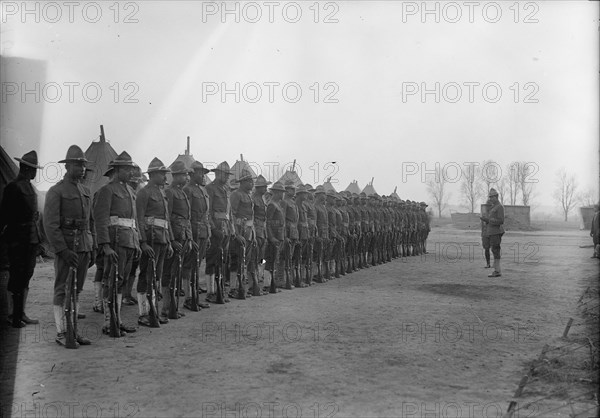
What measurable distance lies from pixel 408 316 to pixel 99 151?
1179 centimetres

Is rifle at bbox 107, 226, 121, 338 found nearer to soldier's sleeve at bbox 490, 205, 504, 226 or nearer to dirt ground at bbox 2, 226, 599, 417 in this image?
dirt ground at bbox 2, 226, 599, 417

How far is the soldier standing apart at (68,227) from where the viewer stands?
18.5ft

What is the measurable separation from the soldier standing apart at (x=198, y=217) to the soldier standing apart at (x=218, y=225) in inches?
10.7

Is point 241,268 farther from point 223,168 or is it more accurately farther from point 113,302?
point 113,302

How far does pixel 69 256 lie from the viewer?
18.4 feet

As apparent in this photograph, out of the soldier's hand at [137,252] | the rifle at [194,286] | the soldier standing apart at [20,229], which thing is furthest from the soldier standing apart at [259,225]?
the soldier standing apart at [20,229]

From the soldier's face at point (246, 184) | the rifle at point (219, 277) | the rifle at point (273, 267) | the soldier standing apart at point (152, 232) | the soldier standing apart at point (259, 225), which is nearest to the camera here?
the soldier standing apart at point (152, 232)

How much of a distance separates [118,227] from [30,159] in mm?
1727

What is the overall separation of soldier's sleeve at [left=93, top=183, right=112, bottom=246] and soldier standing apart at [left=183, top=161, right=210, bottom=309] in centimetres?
181

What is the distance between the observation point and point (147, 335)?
6.19 m

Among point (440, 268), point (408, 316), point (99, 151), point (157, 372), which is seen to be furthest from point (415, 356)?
point (99, 151)

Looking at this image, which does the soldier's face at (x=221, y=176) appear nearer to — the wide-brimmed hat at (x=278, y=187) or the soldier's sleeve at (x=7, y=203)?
the wide-brimmed hat at (x=278, y=187)

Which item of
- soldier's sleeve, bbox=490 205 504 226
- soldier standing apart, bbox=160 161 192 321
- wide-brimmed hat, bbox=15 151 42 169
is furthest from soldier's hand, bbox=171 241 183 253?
soldier's sleeve, bbox=490 205 504 226

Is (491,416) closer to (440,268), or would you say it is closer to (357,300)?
(357,300)
